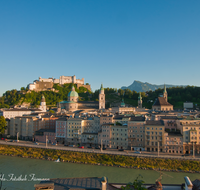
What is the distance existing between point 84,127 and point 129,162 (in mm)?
13482

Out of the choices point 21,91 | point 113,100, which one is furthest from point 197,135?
point 21,91

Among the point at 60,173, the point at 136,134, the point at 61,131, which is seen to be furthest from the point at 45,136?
the point at 136,134

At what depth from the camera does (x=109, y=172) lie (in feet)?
86.4

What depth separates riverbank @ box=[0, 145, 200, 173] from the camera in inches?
1081

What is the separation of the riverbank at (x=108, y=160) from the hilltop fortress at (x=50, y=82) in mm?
62501

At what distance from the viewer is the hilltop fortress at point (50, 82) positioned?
317 ft

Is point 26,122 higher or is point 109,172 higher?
point 26,122

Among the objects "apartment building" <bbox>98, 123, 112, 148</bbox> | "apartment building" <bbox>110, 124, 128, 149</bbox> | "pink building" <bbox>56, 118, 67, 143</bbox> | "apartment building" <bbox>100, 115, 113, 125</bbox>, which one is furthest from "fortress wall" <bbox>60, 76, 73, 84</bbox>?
"apartment building" <bbox>110, 124, 128, 149</bbox>

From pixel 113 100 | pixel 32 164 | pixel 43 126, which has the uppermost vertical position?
pixel 113 100

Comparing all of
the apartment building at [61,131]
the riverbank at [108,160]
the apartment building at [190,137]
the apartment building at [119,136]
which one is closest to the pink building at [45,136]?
the apartment building at [61,131]

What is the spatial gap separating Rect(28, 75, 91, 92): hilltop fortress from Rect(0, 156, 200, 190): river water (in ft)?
223

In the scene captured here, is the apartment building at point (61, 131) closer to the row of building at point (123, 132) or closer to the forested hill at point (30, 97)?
the row of building at point (123, 132)

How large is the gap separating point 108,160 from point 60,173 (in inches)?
292

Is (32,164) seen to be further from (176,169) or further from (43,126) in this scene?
(176,169)
